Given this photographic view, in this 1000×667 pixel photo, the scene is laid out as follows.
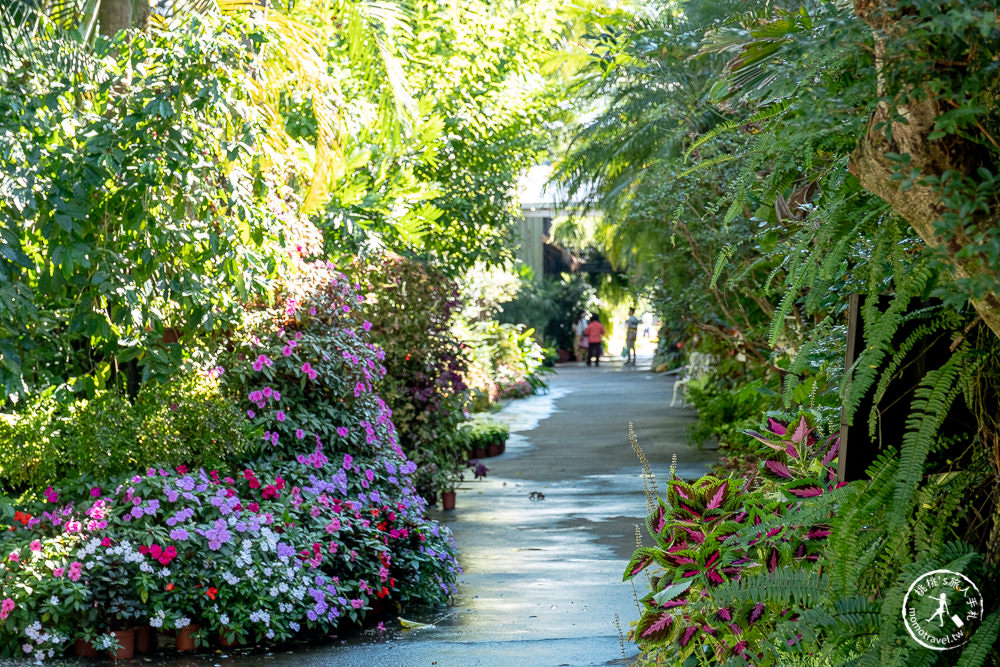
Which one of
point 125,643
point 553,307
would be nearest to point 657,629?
point 125,643

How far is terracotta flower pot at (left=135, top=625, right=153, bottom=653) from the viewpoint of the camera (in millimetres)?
5598

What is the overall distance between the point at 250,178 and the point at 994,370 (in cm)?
488

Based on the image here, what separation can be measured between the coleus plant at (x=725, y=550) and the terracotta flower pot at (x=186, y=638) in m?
2.53

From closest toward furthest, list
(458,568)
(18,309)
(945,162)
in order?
(945,162) < (18,309) < (458,568)

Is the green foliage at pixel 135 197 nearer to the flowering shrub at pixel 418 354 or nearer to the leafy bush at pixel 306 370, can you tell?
the leafy bush at pixel 306 370

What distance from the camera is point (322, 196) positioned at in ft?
27.6

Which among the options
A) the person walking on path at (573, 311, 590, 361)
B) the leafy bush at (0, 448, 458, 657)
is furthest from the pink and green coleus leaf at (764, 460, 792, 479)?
the person walking on path at (573, 311, 590, 361)

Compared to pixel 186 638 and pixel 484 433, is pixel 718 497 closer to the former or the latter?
pixel 186 638

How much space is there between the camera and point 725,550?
379 centimetres

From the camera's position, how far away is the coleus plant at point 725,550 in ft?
11.5

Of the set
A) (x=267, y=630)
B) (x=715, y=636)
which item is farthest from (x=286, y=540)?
(x=715, y=636)

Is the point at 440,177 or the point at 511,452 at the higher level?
the point at 440,177

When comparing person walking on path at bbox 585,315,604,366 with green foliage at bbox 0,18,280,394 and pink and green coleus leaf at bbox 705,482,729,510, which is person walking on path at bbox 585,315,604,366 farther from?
pink and green coleus leaf at bbox 705,482,729,510

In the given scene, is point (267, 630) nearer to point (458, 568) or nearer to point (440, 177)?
point (458, 568)
